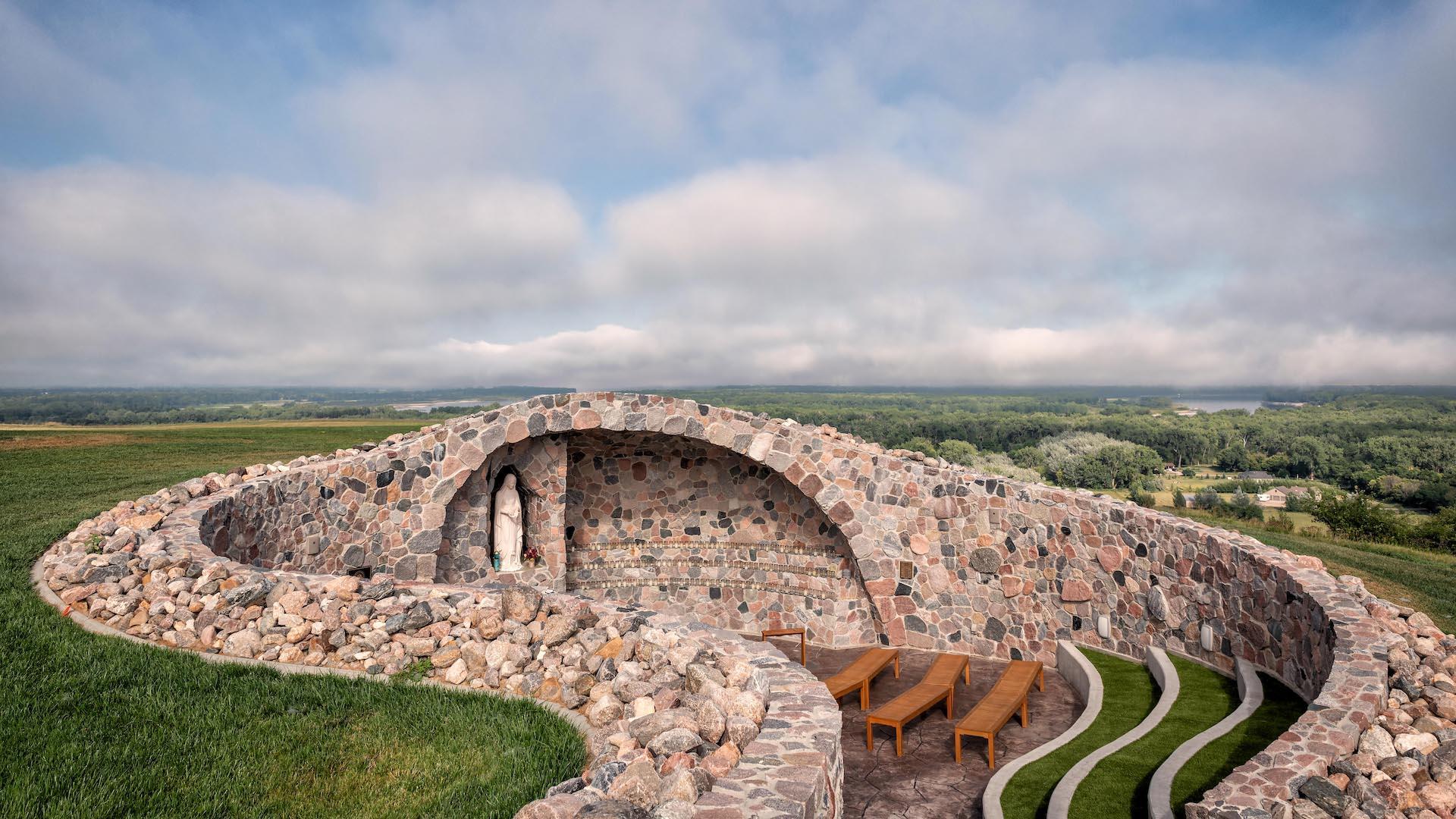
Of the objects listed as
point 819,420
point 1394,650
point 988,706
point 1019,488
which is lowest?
point 988,706

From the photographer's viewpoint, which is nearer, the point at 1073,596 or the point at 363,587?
the point at 363,587

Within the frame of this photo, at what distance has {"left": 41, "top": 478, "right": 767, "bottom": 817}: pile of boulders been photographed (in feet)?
17.6

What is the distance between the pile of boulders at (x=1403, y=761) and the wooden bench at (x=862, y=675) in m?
4.63

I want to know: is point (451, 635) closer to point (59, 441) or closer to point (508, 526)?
point (508, 526)

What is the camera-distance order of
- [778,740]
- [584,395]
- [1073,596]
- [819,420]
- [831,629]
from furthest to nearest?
[819,420]
[831,629]
[584,395]
[1073,596]
[778,740]

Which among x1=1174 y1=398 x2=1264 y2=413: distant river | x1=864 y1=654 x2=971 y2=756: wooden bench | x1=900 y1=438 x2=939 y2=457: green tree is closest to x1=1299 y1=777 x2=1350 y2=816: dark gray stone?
x1=864 y1=654 x2=971 y2=756: wooden bench

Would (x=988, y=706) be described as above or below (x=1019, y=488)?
below

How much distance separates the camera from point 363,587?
22.7 ft

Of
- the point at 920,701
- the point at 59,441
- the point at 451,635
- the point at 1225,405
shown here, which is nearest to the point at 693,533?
the point at 920,701

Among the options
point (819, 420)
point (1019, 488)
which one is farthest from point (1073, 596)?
point (819, 420)

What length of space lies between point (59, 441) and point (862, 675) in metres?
23.5

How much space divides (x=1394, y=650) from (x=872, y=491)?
22.5 feet

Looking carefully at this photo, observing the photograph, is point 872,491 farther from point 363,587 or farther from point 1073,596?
point 363,587

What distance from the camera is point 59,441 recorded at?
1997 cm
